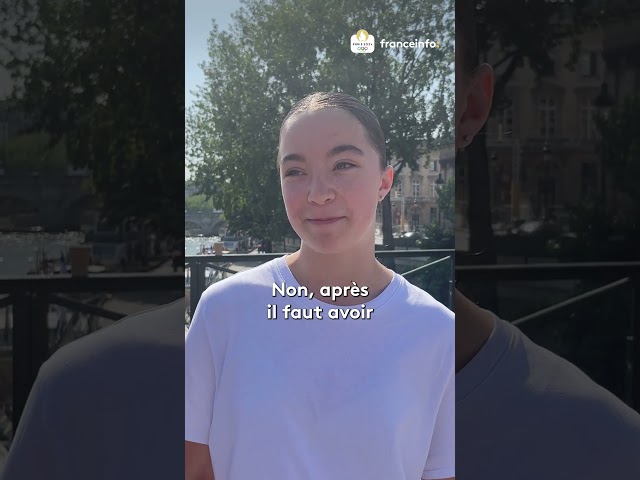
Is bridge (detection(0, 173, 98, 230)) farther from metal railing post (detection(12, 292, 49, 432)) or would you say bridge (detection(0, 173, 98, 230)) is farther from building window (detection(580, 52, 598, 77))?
building window (detection(580, 52, 598, 77))

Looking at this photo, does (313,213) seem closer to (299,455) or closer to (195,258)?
(195,258)

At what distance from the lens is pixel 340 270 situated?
2.84 metres

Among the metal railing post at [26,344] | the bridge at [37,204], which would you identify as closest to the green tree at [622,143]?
the bridge at [37,204]

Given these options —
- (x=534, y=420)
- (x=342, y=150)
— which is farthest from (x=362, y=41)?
(x=534, y=420)

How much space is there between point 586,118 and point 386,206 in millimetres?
996

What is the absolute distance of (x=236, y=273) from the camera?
2.83 meters

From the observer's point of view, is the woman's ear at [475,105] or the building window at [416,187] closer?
the building window at [416,187]

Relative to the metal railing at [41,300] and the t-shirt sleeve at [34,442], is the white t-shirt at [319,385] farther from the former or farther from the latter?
the t-shirt sleeve at [34,442]

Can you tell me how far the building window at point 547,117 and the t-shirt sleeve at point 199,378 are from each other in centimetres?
155

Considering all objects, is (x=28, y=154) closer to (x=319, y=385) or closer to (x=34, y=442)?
(x=34, y=442)

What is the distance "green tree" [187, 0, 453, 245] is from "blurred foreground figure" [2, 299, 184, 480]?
1.99 ft

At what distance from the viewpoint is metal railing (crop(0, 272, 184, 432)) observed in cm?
307

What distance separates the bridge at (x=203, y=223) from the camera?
9.32 feet

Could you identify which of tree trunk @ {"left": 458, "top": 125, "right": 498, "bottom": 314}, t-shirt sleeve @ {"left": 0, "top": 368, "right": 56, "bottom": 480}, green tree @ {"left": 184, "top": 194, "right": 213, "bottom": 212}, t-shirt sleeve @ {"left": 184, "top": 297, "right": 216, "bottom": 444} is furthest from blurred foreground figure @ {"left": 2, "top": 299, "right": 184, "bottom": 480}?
tree trunk @ {"left": 458, "top": 125, "right": 498, "bottom": 314}
